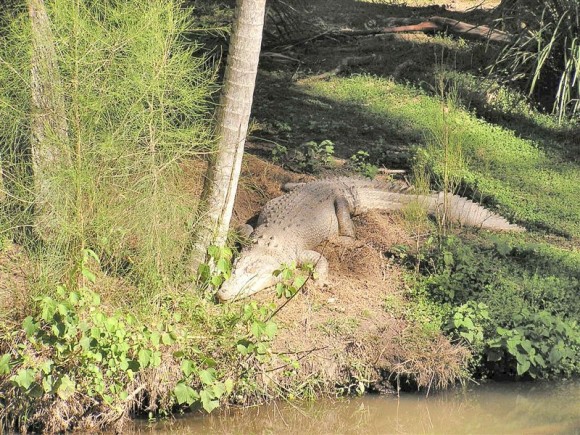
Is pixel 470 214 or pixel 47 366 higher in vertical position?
pixel 470 214

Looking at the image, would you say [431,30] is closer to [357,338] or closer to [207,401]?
[357,338]

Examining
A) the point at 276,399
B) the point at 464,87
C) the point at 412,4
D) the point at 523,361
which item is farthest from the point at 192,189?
the point at 412,4

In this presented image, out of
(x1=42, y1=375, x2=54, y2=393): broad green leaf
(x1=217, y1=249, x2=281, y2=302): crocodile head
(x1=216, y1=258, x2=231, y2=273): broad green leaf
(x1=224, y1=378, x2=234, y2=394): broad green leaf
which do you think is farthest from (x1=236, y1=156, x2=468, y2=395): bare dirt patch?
(x1=42, y1=375, x2=54, y2=393): broad green leaf

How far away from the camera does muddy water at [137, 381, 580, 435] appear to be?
636cm

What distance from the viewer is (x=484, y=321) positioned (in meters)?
7.26

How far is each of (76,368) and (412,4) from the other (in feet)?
39.5

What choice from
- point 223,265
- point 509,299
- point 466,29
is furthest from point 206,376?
point 466,29

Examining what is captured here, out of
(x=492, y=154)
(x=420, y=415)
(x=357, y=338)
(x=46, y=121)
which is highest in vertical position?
(x=46, y=121)

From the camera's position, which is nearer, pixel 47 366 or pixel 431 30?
pixel 47 366

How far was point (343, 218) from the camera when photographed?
9.01 metres

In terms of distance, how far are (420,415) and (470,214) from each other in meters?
2.89

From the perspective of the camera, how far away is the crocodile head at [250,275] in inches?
284

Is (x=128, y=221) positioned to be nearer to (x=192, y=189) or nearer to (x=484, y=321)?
(x=192, y=189)

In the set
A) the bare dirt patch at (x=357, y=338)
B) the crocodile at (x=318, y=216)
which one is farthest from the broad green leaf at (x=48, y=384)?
the crocodile at (x=318, y=216)
